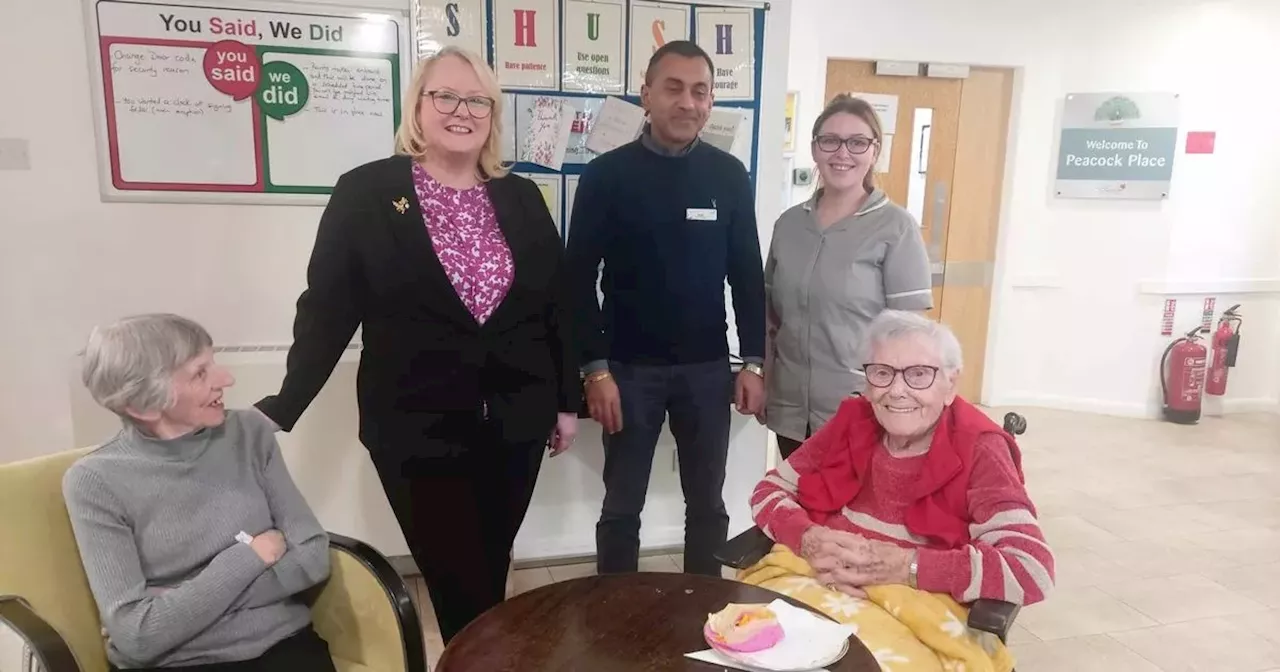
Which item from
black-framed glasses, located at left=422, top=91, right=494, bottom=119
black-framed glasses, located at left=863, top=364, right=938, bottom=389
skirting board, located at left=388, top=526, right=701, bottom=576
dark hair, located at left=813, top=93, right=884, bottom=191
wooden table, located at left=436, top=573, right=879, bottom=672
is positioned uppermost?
dark hair, located at left=813, top=93, right=884, bottom=191

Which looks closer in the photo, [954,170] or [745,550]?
[745,550]

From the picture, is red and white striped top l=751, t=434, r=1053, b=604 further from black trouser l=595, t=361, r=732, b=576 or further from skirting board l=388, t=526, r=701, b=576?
skirting board l=388, t=526, r=701, b=576

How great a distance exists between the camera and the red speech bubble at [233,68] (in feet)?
8.20

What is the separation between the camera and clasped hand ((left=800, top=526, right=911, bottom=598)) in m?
1.58

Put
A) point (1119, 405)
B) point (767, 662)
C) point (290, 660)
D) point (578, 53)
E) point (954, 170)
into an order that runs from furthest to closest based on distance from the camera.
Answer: point (1119, 405) → point (954, 170) → point (578, 53) → point (290, 660) → point (767, 662)

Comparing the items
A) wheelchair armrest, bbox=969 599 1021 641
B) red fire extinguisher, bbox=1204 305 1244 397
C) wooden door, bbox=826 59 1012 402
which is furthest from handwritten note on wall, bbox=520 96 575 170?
red fire extinguisher, bbox=1204 305 1244 397

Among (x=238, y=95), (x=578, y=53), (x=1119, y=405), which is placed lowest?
(x=1119, y=405)

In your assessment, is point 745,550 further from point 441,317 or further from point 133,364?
point 133,364

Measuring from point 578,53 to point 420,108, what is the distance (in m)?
1.11

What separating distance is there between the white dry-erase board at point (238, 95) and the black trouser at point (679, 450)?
1.19 metres

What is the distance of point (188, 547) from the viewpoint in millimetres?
1451

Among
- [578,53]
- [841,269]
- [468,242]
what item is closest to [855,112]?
[841,269]

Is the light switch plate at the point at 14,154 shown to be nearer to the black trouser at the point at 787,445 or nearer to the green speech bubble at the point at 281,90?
the green speech bubble at the point at 281,90

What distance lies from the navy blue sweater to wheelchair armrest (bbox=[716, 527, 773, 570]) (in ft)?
2.01
